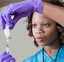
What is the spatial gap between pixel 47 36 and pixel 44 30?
0.04 m

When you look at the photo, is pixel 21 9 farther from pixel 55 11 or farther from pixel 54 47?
pixel 54 47

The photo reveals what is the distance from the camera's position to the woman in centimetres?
84

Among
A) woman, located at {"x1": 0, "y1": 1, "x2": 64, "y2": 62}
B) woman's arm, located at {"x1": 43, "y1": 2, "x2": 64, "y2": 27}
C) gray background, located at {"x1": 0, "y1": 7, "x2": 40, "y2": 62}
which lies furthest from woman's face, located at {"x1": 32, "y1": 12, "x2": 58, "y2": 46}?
gray background, located at {"x1": 0, "y1": 7, "x2": 40, "y2": 62}

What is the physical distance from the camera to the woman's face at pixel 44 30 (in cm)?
83

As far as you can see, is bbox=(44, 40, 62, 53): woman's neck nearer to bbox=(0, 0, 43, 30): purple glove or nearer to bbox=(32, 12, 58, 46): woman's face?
bbox=(32, 12, 58, 46): woman's face

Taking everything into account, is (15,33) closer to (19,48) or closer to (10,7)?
(19,48)

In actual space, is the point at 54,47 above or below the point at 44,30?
below

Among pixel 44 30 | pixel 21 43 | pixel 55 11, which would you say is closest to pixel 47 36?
pixel 44 30

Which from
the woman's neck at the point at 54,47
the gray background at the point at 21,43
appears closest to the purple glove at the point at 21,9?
the woman's neck at the point at 54,47

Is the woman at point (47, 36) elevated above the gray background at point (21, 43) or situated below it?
above

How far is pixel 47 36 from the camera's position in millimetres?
836

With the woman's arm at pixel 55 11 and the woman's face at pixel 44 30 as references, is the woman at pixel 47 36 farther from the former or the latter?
the woman's arm at pixel 55 11

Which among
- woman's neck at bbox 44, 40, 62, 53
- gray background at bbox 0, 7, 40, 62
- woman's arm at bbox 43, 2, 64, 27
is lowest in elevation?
gray background at bbox 0, 7, 40, 62

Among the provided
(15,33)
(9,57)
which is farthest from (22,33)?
(9,57)
